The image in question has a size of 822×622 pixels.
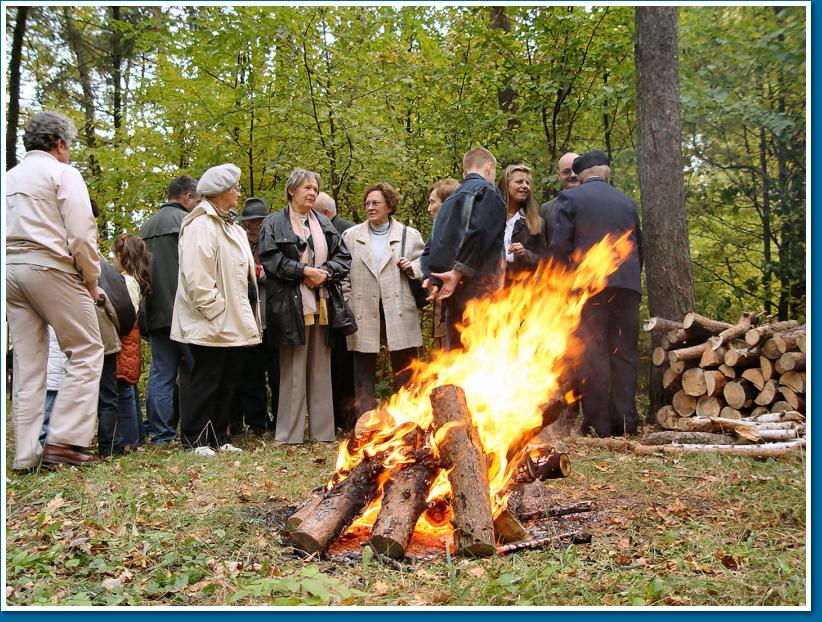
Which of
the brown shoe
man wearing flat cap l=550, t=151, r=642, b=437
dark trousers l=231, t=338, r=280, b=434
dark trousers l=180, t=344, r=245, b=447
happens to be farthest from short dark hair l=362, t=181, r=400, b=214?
the brown shoe

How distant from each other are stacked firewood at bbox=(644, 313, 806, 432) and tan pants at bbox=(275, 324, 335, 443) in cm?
351

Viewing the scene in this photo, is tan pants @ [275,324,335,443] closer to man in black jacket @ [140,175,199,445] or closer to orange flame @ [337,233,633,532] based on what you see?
man in black jacket @ [140,175,199,445]

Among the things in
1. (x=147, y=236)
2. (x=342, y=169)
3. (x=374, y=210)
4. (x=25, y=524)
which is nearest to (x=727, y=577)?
(x=25, y=524)

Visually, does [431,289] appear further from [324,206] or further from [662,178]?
[662,178]

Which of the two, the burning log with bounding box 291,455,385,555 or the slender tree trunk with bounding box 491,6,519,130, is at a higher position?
the slender tree trunk with bounding box 491,6,519,130

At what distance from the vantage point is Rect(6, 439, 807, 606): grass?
10.5 feet

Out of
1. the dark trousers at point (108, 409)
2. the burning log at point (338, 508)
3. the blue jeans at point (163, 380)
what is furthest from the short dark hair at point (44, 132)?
the burning log at point (338, 508)

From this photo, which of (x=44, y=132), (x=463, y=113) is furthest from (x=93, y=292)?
(x=463, y=113)

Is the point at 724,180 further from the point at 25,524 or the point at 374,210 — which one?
the point at 25,524

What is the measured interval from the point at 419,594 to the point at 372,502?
1134mm

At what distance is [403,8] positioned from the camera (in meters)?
10.9

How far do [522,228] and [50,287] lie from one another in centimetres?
444

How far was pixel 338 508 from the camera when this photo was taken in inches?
160

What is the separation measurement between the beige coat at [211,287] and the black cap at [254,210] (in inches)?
53.7
